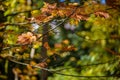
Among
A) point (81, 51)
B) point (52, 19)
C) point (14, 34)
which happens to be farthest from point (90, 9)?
point (81, 51)

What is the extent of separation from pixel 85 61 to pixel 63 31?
4.81m

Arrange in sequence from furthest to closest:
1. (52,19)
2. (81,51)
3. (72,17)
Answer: (81,51)
(52,19)
(72,17)

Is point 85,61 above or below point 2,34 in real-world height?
below

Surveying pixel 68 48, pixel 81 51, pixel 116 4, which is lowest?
pixel 81 51

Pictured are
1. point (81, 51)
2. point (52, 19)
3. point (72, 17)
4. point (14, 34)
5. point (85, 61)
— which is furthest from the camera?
point (81, 51)

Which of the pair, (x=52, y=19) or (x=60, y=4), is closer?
(x=52, y=19)

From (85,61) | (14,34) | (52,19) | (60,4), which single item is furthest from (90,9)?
(85,61)

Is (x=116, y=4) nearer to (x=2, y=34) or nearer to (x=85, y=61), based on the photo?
(x=2, y=34)

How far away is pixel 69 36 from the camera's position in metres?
11.6

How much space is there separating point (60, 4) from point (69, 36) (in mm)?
8755

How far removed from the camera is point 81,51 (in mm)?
11383

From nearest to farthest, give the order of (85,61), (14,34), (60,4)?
(60,4)
(14,34)
(85,61)

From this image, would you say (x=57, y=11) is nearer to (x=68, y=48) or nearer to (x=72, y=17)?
(x=72, y=17)

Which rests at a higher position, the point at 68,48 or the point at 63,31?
the point at 68,48
